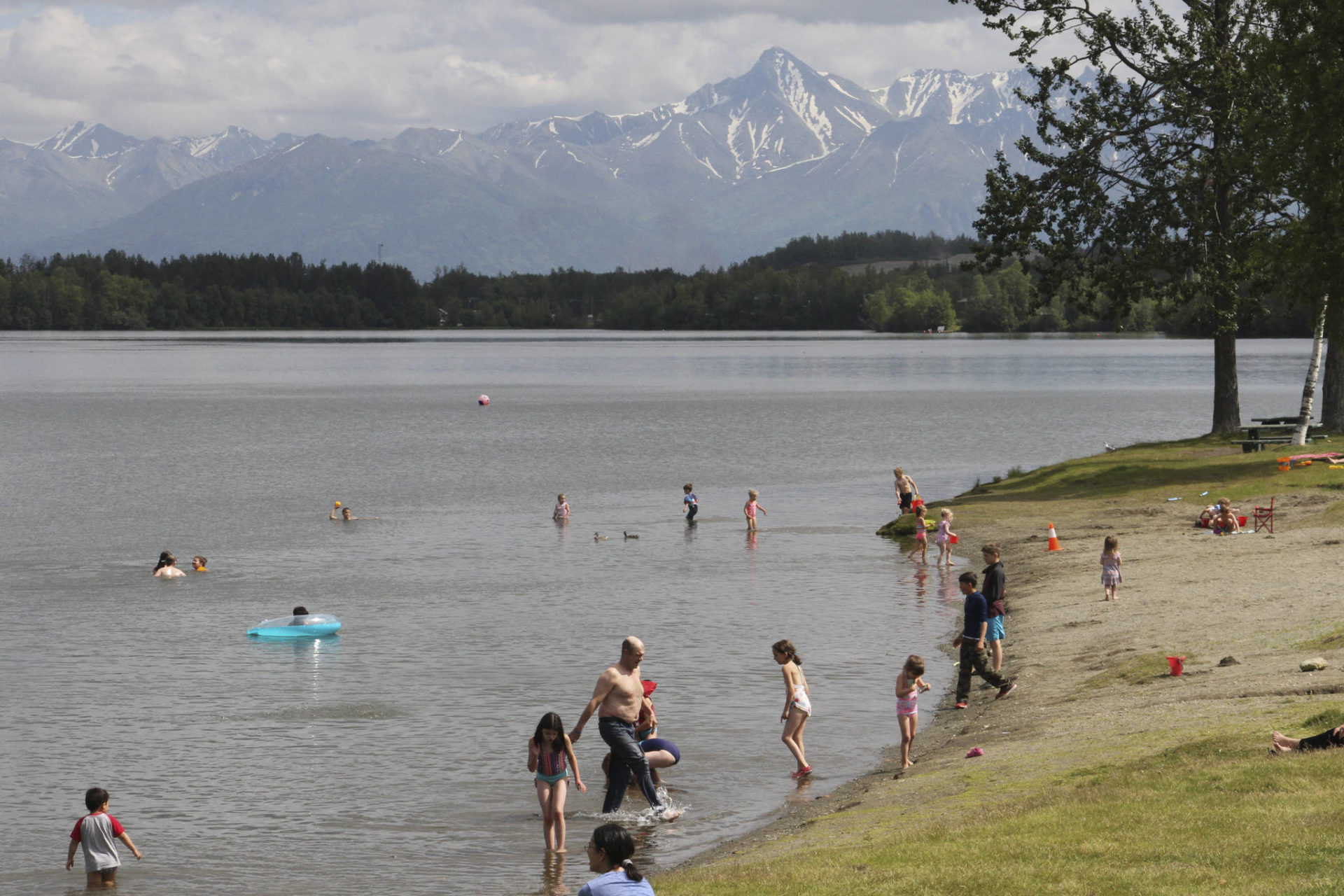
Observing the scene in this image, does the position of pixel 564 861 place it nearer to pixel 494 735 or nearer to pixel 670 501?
pixel 494 735

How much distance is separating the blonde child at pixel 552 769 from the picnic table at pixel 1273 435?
38.2 meters

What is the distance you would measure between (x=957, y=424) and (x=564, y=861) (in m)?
82.2

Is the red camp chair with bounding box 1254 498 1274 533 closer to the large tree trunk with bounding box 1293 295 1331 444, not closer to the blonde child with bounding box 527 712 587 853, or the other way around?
the large tree trunk with bounding box 1293 295 1331 444

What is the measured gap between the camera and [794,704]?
21.1 metres

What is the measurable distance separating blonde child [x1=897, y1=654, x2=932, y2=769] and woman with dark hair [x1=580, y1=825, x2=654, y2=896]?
412 inches

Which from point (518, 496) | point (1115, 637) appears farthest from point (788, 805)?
point (518, 496)

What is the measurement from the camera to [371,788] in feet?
71.7

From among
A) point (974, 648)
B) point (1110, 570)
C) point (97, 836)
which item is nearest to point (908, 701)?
point (974, 648)

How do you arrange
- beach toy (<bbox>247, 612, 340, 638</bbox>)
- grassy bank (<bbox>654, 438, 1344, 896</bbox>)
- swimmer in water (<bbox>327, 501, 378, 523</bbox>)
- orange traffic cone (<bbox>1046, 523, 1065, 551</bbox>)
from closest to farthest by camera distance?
grassy bank (<bbox>654, 438, 1344, 896</bbox>)
beach toy (<bbox>247, 612, 340, 638</bbox>)
orange traffic cone (<bbox>1046, 523, 1065, 551</bbox>)
swimmer in water (<bbox>327, 501, 378, 523</bbox>)

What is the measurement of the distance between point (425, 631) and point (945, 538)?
1495 centimetres

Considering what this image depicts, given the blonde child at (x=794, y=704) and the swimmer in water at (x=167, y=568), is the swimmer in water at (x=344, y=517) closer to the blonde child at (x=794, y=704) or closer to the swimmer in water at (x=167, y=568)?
the swimmer in water at (x=167, y=568)

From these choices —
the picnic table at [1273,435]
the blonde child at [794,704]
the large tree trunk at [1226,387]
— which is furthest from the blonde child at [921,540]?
the blonde child at [794,704]

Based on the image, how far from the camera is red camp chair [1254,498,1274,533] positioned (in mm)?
35938

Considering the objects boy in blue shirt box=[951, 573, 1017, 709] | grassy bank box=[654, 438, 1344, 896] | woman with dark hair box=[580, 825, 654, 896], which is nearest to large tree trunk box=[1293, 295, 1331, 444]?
grassy bank box=[654, 438, 1344, 896]
